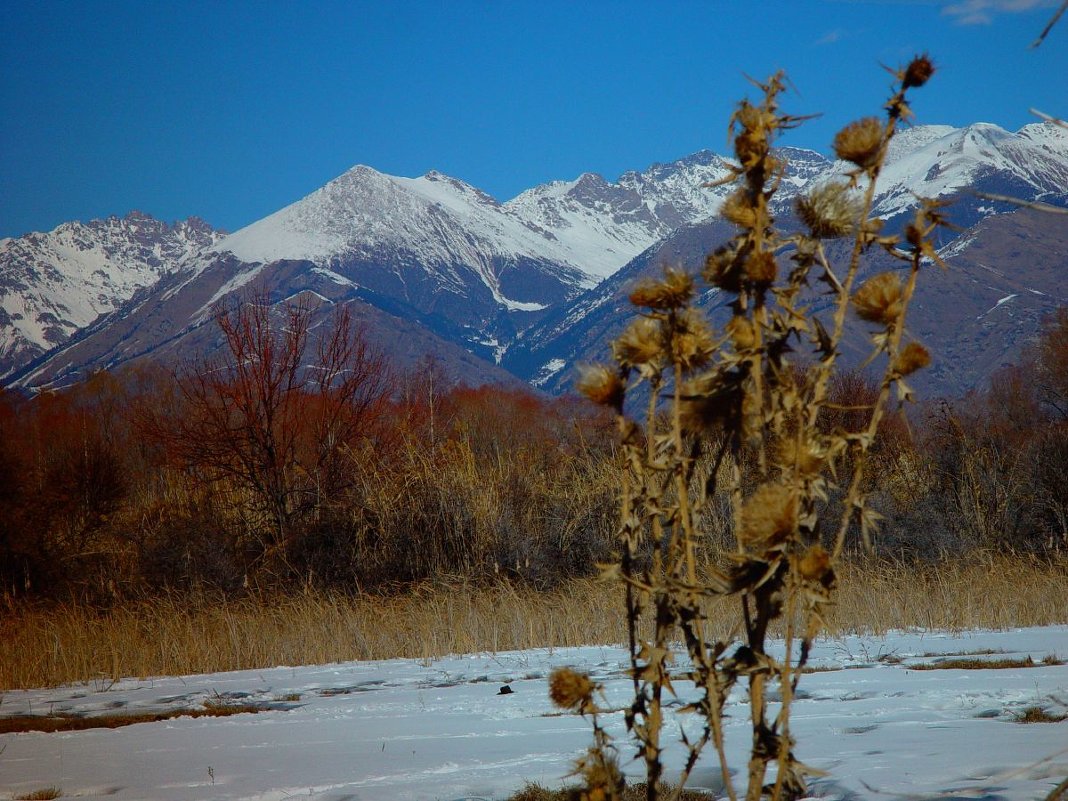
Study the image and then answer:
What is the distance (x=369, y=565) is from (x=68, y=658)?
558cm

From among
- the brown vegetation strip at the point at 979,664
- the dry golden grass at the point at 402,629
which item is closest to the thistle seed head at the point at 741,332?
the brown vegetation strip at the point at 979,664

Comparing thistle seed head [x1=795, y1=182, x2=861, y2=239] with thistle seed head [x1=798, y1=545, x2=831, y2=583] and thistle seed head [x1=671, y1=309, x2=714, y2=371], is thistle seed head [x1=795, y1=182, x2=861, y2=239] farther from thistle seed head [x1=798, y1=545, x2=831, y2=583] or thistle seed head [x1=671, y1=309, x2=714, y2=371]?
thistle seed head [x1=798, y1=545, x2=831, y2=583]

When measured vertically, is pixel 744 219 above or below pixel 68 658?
above

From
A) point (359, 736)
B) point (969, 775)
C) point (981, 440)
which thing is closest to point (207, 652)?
point (359, 736)

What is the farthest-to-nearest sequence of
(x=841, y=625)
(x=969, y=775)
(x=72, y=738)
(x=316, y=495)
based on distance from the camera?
(x=316, y=495) < (x=841, y=625) < (x=72, y=738) < (x=969, y=775)

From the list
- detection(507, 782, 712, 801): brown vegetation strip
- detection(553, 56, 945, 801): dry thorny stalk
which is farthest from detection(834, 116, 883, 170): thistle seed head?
detection(507, 782, 712, 801): brown vegetation strip

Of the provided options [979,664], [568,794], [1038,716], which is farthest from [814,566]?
[979,664]

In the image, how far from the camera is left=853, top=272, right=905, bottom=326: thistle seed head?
1648 millimetres

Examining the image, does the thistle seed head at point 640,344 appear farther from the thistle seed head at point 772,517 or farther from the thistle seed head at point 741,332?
the thistle seed head at point 772,517

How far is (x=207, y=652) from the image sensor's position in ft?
26.0

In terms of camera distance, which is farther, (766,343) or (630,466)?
(630,466)

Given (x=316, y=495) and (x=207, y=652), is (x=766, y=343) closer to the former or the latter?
(x=207, y=652)

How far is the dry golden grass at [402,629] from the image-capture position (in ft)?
23.8

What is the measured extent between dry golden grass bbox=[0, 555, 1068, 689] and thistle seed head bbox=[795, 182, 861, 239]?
5.11 metres
